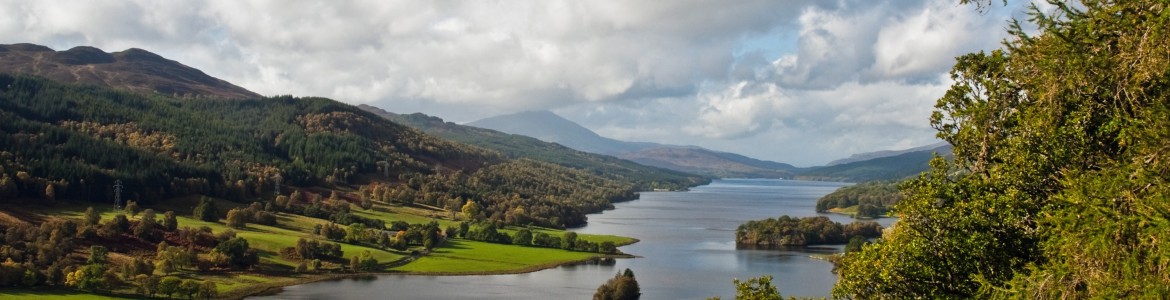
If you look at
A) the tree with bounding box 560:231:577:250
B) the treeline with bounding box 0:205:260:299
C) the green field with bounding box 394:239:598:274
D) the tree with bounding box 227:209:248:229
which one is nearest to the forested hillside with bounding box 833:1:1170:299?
the treeline with bounding box 0:205:260:299

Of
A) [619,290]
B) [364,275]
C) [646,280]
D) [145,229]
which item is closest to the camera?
[619,290]

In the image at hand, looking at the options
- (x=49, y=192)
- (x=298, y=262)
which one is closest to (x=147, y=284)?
(x=298, y=262)

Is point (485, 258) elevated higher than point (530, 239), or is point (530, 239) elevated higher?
point (530, 239)

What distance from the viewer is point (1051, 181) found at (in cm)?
1797

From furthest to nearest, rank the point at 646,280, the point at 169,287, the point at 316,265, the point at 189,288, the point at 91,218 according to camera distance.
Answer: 1. the point at 91,218
2. the point at 316,265
3. the point at 646,280
4. the point at 189,288
5. the point at 169,287

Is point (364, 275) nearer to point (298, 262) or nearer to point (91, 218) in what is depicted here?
point (298, 262)

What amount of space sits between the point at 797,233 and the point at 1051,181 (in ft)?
496

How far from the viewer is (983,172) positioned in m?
19.7

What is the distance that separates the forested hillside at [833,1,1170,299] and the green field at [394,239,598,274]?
341ft

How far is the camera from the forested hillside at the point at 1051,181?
543 inches

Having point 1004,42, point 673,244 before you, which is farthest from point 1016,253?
point 673,244

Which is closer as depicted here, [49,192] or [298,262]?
[298,262]

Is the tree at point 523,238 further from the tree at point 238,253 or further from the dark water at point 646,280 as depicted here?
the tree at point 238,253

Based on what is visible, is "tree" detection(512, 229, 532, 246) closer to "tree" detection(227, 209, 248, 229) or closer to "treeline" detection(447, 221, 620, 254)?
"treeline" detection(447, 221, 620, 254)
